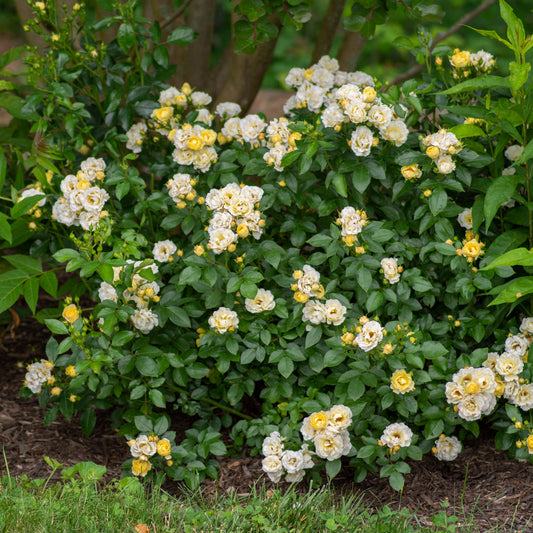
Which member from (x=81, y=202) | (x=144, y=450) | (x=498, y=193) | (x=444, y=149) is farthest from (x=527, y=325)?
(x=81, y=202)

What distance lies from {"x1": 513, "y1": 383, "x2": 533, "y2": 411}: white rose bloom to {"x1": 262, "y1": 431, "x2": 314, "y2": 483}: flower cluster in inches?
32.5

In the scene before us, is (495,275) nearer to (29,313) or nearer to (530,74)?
(530,74)

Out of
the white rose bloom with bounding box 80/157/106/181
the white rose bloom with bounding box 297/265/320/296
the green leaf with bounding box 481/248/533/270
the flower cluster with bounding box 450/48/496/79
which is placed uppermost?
the flower cluster with bounding box 450/48/496/79

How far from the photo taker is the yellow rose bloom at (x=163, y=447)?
2.74 meters

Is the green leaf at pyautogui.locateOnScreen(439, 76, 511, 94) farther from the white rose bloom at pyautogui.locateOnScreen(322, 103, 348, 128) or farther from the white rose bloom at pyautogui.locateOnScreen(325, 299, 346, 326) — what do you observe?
the white rose bloom at pyautogui.locateOnScreen(325, 299, 346, 326)

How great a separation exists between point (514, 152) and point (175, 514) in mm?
1961

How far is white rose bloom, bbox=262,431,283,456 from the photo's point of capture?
274cm

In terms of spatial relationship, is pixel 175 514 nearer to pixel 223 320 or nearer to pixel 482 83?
pixel 223 320

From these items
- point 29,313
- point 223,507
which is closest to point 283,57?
point 29,313

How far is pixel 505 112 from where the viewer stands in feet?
8.51

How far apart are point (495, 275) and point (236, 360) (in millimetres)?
1098

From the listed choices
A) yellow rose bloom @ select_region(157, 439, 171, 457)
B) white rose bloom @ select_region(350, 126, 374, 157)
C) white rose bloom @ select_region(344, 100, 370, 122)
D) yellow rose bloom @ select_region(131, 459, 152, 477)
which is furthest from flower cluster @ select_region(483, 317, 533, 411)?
yellow rose bloom @ select_region(131, 459, 152, 477)

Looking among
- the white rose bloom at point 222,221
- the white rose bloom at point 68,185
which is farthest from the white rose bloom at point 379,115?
the white rose bloom at point 68,185

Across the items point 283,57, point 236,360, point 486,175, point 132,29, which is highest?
point 132,29
